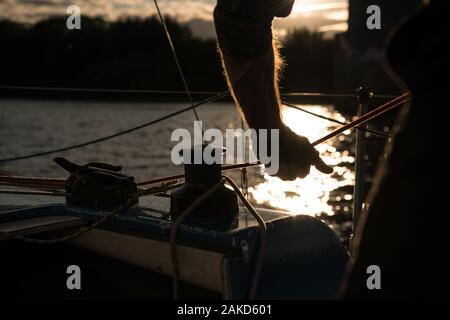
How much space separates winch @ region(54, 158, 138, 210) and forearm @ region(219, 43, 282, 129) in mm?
1259

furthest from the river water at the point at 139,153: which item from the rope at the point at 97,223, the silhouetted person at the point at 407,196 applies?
the silhouetted person at the point at 407,196

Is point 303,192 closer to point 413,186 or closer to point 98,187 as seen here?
point 98,187

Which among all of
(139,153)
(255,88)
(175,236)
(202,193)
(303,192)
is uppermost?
(139,153)

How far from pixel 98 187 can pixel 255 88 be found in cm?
145

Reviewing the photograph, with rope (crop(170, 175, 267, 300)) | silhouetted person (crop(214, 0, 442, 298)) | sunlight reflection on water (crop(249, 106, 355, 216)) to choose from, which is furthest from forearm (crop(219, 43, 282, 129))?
sunlight reflection on water (crop(249, 106, 355, 216))

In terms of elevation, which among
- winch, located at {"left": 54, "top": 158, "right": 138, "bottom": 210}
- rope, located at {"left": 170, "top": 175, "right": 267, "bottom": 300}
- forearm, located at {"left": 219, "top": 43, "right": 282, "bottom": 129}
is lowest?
rope, located at {"left": 170, "top": 175, "right": 267, "bottom": 300}

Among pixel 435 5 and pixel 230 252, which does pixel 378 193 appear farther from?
pixel 230 252

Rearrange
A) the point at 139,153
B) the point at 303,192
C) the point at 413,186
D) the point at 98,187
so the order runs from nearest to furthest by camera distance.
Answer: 1. the point at 413,186
2. the point at 98,187
3. the point at 303,192
4. the point at 139,153

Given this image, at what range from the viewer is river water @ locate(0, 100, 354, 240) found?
28.6 metres

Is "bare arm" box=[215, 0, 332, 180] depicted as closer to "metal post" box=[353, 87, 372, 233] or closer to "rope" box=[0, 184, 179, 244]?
"rope" box=[0, 184, 179, 244]

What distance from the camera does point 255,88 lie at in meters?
1.77

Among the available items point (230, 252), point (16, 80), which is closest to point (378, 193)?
point (230, 252)

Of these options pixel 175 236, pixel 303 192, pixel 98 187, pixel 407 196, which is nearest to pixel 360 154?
pixel 98 187
